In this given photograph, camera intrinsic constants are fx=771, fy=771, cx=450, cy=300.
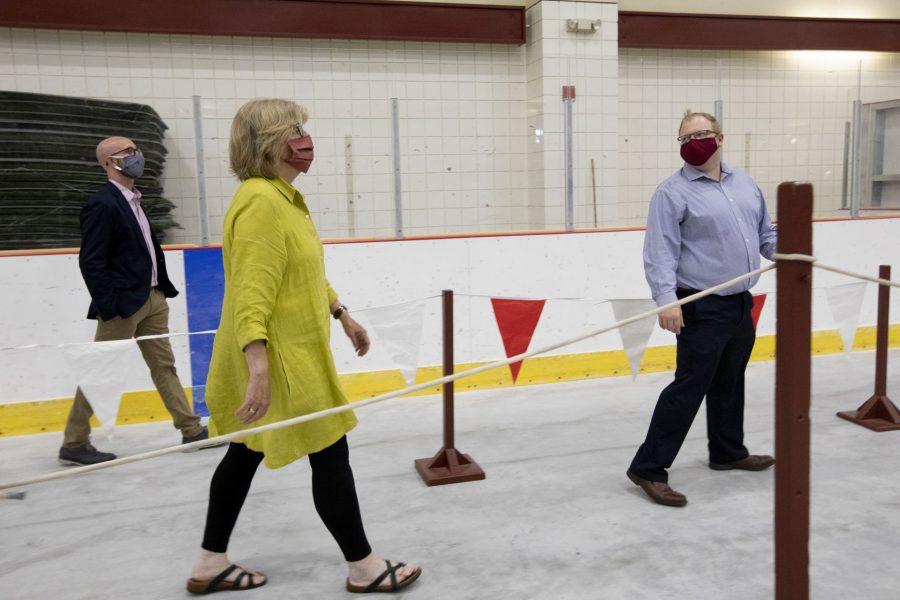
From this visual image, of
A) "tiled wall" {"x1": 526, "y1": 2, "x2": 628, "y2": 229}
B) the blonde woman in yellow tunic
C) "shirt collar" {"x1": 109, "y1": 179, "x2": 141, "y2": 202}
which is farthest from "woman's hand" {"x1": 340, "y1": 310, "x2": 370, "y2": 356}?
"tiled wall" {"x1": 526, "y1": 2, "x2": 628, "y2": 229}

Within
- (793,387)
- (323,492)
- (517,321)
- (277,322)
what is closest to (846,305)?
(517,321)

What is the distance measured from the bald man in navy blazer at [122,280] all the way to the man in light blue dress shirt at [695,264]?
8.70ft

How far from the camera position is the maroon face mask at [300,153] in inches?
98.7

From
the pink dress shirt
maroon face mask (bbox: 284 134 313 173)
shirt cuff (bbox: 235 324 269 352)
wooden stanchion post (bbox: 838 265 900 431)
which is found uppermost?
maroon face mask (bbox: 284 134 313 173)

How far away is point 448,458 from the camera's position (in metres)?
3.98

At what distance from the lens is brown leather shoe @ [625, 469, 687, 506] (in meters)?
Answer: 3.48

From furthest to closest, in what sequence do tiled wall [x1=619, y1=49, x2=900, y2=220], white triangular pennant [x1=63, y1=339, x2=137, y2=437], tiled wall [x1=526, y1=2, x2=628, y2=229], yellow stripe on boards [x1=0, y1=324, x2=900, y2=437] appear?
tiled wall [x1=619, y1=49, x2=900, y2=220]
tiled wall [x1=526, y1=2, x2=628, y2=229]
yellow stripe on boards [x1=0, y1=324, x2=900, y2=437]
white triangular pennant [x1=63, y1=339, x2=137, y2=437]

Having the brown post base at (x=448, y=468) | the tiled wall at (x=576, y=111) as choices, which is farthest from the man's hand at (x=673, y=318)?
the tiled wall at (x=576, y=111)

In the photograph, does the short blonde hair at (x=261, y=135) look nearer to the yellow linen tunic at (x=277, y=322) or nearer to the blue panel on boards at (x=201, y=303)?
the yellow linen tunic at (x=277, y=322)

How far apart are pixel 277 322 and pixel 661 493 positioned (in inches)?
79.5

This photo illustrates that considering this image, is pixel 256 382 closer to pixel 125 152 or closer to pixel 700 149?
pixel 700 149

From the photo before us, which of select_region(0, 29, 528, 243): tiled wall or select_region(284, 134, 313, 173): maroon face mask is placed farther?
select_region(0, 29, 528, 243): tiled wall

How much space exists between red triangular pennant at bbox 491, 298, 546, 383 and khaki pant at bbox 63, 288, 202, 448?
1.87 meters

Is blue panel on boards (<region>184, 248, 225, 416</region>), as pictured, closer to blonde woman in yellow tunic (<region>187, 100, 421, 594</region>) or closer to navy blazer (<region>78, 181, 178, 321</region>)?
navy blazer (<region>78, 181, 178, 321</region>)
